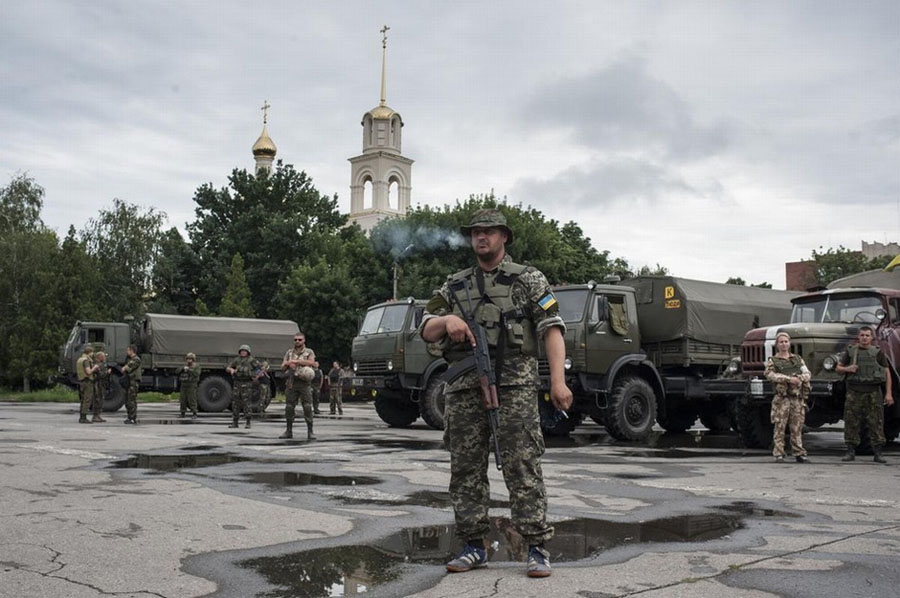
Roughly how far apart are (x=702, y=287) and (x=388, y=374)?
6437 millimetres

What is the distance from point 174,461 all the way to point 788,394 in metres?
7.64

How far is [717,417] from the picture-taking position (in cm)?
1886

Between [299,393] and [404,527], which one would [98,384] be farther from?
[404,527]

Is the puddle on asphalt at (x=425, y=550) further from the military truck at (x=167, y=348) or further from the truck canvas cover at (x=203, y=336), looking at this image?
the truck canvas cover at (x=203, y=336)

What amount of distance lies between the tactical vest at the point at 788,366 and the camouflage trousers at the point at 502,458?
7.74m

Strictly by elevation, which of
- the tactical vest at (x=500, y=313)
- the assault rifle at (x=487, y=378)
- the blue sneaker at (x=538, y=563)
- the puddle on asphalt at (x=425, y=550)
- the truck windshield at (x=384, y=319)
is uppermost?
the truck windshield at (x=384, y=319)

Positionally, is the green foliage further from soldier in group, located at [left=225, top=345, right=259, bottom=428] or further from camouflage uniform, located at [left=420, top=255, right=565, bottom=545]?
camouflage uniform, located at [left=420, top=255, right=565, bottom=545]

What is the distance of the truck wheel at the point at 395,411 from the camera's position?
20.4m

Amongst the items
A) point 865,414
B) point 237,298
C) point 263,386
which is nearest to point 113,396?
point 263,386

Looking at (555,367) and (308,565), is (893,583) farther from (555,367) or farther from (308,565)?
(308,565)

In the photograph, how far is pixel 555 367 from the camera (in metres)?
5.21

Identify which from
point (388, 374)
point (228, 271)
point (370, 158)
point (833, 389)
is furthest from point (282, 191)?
point (833, 389)

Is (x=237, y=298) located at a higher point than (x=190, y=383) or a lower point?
higher

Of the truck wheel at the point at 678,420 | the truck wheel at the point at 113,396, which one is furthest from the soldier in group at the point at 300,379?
the truck wheel at the point at 113,396
